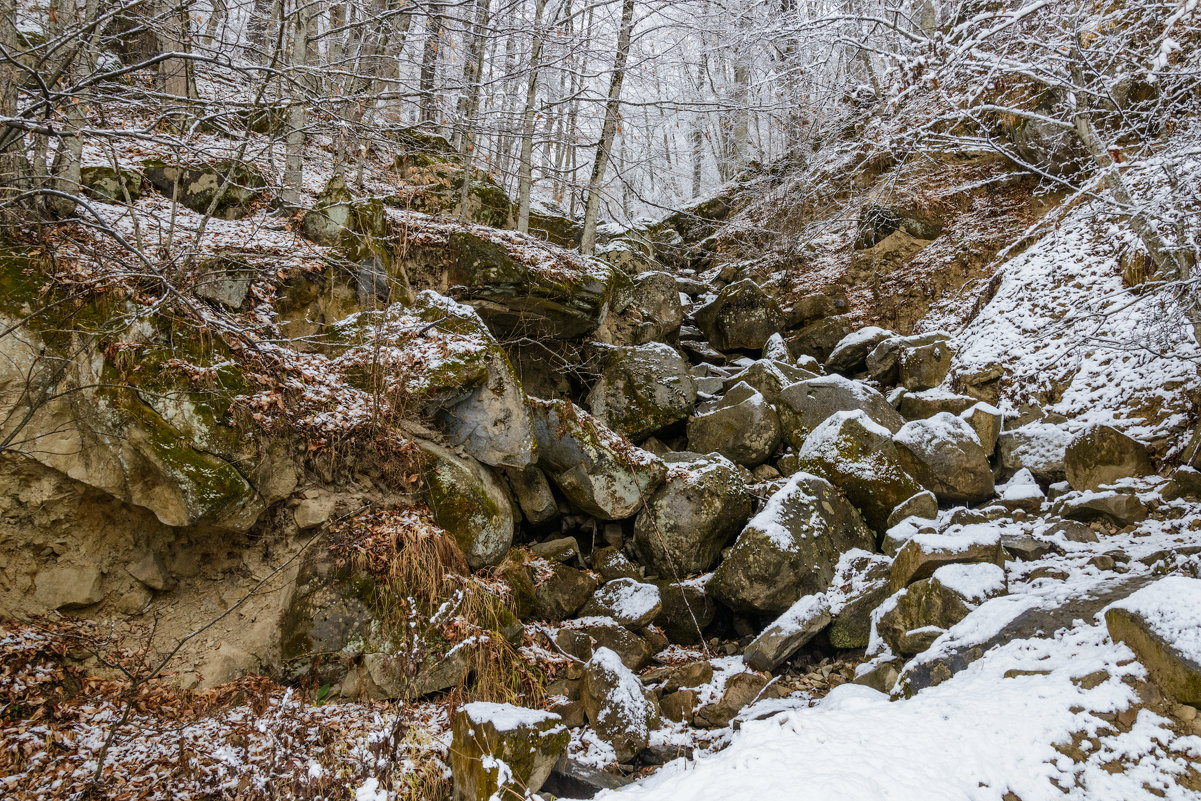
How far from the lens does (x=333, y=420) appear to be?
17.2 ft

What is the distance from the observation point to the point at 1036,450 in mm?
6844

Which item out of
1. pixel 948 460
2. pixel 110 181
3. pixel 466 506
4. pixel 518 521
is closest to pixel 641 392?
pixel 518 521

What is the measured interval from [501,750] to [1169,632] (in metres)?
3.56

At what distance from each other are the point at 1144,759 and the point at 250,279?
7.19m

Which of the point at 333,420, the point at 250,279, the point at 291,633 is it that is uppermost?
the point at 250,279

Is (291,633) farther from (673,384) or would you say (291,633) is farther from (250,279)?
(673,384)

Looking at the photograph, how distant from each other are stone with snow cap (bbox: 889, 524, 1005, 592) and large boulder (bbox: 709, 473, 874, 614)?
0.96m

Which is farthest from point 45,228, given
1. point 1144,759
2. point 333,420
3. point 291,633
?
point 1144,759

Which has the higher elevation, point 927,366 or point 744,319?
point 744,319

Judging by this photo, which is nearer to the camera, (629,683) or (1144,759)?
(1144,759)

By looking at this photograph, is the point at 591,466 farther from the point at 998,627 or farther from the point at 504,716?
the point at 998,627

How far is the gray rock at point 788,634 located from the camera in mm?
5285

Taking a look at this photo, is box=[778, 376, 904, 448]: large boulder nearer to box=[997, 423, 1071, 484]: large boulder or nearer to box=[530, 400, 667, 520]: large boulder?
box=[997, 423, 1071, 484]: large boulder

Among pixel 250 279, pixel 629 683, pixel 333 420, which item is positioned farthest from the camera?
pixel 250 279
